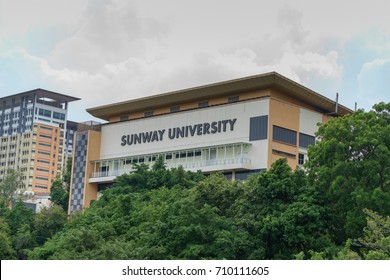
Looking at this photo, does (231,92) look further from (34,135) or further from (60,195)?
(34,135)

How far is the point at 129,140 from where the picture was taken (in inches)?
2170

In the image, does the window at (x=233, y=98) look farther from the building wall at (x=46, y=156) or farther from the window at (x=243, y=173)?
the building wall at (x=46, y=156)

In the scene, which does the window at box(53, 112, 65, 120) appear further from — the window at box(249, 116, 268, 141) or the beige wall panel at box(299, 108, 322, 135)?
the window at box(249, 116, 268, 141)

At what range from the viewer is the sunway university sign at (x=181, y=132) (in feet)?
160

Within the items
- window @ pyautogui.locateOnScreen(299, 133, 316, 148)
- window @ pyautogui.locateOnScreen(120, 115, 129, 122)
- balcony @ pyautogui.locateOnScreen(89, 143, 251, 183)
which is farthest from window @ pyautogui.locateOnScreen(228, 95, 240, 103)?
window @ pyautogui.locateOnScreen(120, 115, 129, 122)

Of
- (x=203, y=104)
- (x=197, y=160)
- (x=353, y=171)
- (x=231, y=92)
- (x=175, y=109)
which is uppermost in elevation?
(x=231, y=92)

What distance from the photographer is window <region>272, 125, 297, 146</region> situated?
1851 inches

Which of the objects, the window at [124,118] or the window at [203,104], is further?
the window at [124,118]

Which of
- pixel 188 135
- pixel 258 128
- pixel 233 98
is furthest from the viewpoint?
pixel 188 135

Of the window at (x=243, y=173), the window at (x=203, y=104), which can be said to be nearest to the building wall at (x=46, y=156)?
the window at (x=203, y=104)

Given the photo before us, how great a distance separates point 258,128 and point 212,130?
3868mm

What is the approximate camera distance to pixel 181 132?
2025 inches

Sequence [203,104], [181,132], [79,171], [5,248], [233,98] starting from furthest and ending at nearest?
[79,171] < [203,104] < [181,132] < [233,98] < [5,248]

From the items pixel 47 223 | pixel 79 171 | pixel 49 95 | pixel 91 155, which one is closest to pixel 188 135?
pixel 91 155
